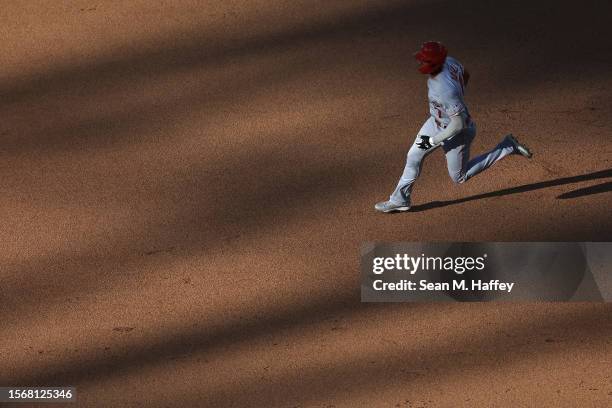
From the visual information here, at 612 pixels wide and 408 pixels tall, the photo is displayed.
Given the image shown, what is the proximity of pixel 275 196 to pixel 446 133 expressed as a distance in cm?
185

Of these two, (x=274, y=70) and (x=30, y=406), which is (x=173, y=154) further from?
(x=30, y=406)

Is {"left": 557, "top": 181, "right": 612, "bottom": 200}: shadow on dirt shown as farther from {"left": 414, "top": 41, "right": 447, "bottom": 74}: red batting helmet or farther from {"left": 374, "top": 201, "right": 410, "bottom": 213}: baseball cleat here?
{"left": 414, "top": 41, "right": 447, "bottom": 74}: red batting helmet

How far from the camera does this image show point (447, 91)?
1038 centimetres

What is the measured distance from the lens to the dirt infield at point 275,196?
959 cm

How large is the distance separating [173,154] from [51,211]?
1.39 metres

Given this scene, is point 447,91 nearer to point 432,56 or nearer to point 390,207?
point 432,56

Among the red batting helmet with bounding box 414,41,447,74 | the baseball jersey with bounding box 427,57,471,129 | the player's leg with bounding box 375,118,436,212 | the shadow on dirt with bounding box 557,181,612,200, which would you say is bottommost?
the shadow on dirt with bounding box 557,181,612,200

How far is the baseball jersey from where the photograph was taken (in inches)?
409

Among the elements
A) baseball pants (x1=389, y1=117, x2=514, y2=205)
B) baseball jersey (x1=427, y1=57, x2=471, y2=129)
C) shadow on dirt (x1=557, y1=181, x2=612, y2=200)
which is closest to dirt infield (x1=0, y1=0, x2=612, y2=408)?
shadow on dirt (x1=557, y1=181, x2=612, y2=200)

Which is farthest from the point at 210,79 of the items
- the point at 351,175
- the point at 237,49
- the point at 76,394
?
the point at 76,394

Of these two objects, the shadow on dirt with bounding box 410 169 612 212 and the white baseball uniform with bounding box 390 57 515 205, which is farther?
the shadow on dirt with bounding box 410 169 612 212

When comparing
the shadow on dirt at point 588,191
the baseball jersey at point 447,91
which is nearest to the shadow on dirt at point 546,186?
the shadow on dirt at point 588,191

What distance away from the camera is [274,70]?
1368 centimetres

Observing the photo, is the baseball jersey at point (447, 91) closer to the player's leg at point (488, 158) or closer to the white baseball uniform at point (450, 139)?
the white baseball uniform at point (450, 139)
